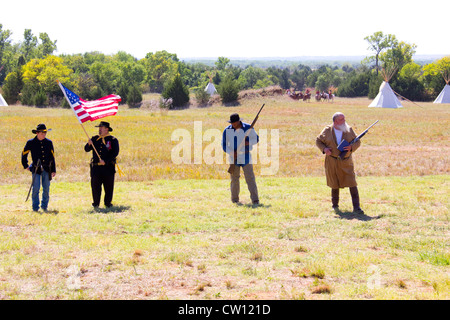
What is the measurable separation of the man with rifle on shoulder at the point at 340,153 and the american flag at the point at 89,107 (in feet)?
15.2

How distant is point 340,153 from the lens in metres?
9.46

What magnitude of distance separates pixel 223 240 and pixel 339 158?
10.6ft

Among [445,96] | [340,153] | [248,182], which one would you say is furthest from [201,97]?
[340,153]

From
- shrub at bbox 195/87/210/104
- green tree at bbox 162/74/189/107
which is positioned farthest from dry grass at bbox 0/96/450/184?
shrub at bbox 195/87/210/104

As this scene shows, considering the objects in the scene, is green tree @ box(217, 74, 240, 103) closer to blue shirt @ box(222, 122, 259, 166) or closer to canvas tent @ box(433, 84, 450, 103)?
canvas tent @ box(433, 84, 450, 103)

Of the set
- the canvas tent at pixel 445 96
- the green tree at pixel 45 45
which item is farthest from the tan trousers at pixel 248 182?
the green tree at pixel 45 45

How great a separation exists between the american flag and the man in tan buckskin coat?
4.61 meters

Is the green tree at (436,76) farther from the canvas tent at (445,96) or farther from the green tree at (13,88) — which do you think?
the green tree at (13,88)

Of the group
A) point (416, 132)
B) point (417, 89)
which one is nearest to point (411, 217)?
point (416, 132)

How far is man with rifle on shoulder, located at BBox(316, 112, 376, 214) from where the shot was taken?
9.38 m

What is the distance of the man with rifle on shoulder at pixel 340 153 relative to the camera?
30.8 ft

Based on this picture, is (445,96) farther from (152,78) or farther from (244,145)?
(152,78)

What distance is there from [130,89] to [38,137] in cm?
5457

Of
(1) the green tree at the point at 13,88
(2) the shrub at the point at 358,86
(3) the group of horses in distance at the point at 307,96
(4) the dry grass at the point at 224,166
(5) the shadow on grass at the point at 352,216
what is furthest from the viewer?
(2) the shrub at the point at 358,86
